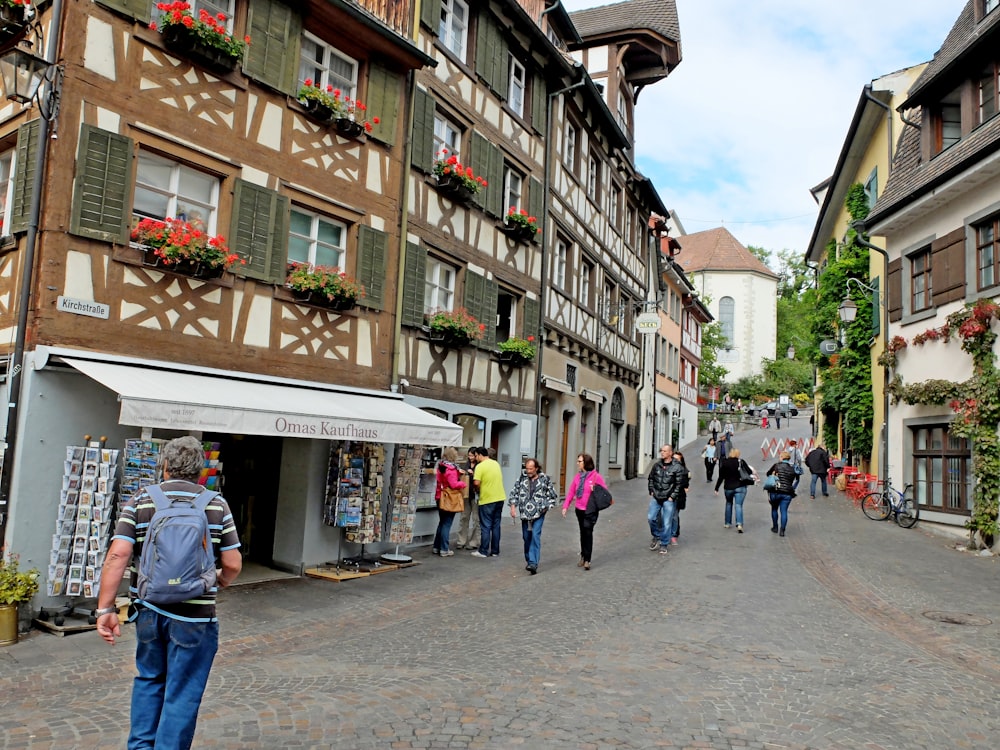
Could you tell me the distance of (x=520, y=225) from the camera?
675 inches

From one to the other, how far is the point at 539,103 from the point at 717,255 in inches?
2232

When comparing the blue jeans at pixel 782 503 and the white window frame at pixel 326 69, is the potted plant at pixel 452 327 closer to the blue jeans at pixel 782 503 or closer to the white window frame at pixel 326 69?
the white window frame at pixel 326 69

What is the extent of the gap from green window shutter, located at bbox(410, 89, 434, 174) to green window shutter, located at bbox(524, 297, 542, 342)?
15.2 ft

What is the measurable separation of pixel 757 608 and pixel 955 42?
50.3 feet

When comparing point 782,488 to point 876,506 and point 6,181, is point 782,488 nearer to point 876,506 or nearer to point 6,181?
point 876,506

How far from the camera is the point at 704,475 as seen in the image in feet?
107

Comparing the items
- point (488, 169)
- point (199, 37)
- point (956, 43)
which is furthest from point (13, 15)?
point (956, 43)

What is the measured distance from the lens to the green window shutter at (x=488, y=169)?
16.0 metres

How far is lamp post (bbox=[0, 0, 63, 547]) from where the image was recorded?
818cm

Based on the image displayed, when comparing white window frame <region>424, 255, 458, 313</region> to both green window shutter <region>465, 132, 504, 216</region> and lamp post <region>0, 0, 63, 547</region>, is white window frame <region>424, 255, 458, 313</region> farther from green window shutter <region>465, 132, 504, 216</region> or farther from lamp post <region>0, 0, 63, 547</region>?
lamp post <region>0, 0, 63, 547</region>

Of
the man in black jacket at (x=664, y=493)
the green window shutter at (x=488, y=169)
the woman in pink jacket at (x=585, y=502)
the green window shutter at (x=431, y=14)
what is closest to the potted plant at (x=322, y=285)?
the woman in pink jacket at (x=585, y=502)

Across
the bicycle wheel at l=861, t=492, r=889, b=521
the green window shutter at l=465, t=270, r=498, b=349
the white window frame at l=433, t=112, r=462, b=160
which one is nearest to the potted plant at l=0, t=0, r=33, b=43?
the white window frame at l=433, t=112, r=462, b=160

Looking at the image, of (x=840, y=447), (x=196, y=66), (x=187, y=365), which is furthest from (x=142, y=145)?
(x=840, y=447)

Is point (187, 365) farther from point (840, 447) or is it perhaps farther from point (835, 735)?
point (840, 447)
